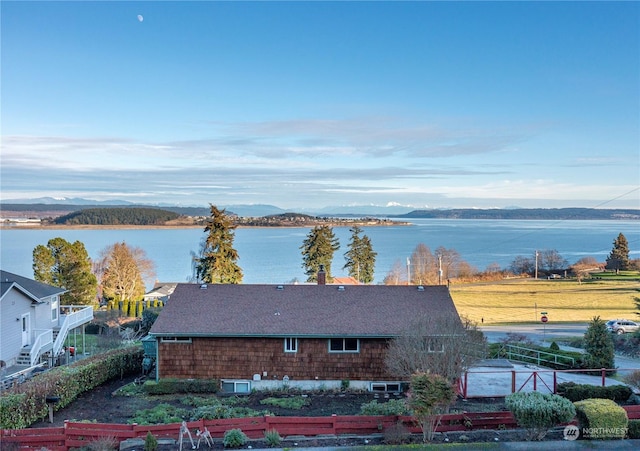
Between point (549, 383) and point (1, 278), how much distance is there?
23.0 meters

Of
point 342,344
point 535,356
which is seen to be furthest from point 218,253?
point 535,356

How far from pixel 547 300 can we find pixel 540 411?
1893 inches

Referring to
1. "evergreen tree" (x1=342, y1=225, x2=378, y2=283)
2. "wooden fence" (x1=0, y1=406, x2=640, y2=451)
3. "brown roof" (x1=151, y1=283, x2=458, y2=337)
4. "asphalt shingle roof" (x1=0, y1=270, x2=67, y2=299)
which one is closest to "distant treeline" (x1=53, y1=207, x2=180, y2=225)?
"evergreen tree" (x1=342, y1=225, x2=378, y2=283)

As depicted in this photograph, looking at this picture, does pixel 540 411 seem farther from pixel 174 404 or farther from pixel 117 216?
pixel 117 216

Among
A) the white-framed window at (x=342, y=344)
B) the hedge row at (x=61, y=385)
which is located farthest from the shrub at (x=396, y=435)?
the hedge row at (x=61, y=385)

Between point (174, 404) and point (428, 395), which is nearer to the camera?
point (428, 395)

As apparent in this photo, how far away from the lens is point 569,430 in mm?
12906

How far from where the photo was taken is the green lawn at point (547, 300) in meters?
45.1

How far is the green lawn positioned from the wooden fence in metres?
30.1

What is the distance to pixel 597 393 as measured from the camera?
16031 millimetres

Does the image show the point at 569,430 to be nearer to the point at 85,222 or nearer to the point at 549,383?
the point at 549,383

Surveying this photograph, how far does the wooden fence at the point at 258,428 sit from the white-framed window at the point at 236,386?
247 inches

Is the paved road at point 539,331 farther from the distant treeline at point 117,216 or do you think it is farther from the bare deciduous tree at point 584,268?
the distant treeline at point 117,216

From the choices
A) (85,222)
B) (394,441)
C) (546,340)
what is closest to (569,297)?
(546,340)
